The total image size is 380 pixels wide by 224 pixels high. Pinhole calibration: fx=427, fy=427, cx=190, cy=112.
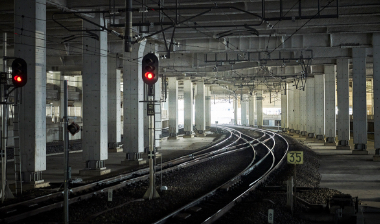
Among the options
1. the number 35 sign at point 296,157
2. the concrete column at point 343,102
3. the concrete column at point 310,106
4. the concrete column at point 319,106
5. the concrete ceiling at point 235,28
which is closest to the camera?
the number 35 sign at point 296,157

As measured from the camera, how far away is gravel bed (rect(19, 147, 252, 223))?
11.3m

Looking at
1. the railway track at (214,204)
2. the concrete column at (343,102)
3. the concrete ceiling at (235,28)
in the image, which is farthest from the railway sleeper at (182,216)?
the concrete column at (343,102)

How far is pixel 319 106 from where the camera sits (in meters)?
44.4

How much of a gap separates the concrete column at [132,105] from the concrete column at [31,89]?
9266mm

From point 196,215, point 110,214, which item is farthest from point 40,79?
point 196,215

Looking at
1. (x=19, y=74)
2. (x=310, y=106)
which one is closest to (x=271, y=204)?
(x=19, y=74)

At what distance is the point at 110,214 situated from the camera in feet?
37.7

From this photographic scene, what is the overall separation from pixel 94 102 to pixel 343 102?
2198 centimetres

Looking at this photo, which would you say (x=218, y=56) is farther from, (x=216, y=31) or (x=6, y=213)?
(x=6, y=213)

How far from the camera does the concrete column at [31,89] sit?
55.1ft

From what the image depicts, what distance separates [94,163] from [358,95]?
19.7 metres

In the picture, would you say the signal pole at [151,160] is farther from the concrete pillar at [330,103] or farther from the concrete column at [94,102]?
the concrete pillar at [330,103]

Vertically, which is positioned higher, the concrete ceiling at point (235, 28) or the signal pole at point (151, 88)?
the concrete ceiling at point (235, 28)

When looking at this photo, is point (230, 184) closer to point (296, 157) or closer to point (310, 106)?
point (296, 157)
